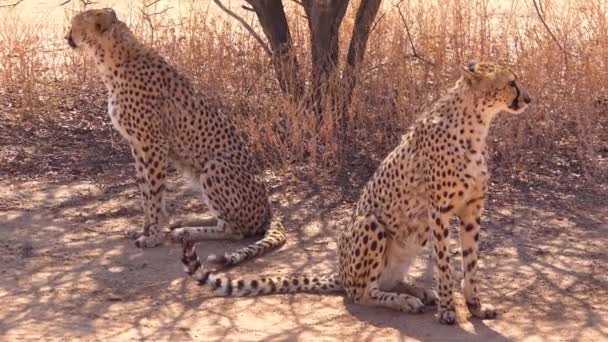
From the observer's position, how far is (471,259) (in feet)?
15.2

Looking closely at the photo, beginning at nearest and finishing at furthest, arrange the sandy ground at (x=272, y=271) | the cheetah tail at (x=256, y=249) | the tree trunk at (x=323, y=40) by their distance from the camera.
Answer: the sandy ground at (x=272, y=271) → the cheetah tail at (x=256, y=249) → the tree trunk at (x=323, y=40)

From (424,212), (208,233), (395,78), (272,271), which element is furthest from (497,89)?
(395,78)

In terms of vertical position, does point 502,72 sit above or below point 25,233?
above

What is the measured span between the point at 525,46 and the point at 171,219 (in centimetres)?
319

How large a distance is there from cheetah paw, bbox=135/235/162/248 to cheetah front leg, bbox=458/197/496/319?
1.80m

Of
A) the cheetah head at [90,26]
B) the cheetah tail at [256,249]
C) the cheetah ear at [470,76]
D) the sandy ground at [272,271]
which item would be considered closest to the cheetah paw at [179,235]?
the sandy ground at [272,271]

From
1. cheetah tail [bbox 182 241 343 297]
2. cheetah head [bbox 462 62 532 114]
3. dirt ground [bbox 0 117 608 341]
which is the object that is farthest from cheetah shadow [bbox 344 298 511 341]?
cheetah head [bbox 462 62 532 114]

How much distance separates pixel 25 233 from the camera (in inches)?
226

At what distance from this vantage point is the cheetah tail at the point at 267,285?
15.8 ft

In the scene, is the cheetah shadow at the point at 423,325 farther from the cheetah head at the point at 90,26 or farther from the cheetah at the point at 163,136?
the cheetah head at the point at 90,26

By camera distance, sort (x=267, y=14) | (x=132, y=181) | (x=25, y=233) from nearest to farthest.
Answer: (x=25, y=233), (x=132, y=181), (x=267, y=14)

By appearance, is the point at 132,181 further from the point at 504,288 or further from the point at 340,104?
the point at 504,288


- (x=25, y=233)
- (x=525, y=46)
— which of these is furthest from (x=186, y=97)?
(x=525, y=46)

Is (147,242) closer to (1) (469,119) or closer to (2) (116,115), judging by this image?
(2) (116,115)
